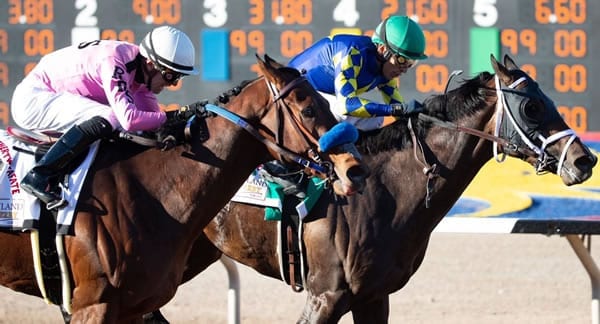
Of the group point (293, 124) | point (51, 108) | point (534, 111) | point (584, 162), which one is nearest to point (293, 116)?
point (293, 124)

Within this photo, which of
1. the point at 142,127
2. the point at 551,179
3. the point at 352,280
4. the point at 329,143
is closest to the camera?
the point at 329,143

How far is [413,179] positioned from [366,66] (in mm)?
585

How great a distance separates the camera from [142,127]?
423 cm

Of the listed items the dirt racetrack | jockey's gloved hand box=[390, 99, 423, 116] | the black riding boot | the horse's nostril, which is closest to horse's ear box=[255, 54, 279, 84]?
the black riding boot

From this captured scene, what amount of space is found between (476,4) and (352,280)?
3.32 meters

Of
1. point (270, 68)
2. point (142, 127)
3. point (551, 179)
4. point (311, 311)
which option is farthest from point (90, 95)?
point (551, 179)

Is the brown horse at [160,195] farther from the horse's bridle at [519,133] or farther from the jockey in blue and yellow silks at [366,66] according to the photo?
the horse's bridle at [519,133]

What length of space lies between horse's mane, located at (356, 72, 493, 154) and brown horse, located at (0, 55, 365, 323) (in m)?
1.13

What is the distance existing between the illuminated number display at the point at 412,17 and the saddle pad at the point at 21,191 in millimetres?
3382

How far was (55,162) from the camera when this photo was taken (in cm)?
415

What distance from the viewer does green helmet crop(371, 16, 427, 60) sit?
518cm

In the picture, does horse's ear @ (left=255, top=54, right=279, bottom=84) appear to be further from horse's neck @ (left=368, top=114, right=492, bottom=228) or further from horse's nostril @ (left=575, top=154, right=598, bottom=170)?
horse's nostril @ (left=575, top=154, right=598, bottom=170)

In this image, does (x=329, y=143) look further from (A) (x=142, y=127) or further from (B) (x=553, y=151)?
(B) (x=553, y=151)

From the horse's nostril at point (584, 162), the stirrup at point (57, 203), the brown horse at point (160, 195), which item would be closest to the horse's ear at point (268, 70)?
the brown horse at point (160, 195)
